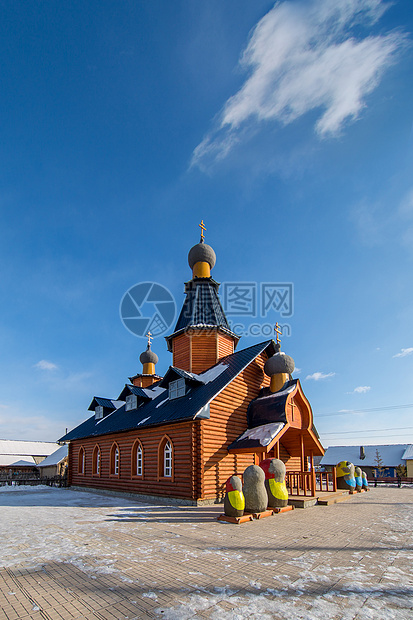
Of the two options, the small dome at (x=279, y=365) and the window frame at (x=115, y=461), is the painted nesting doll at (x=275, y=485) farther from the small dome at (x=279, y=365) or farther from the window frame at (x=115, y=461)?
the window frame at (x=115, y=461)

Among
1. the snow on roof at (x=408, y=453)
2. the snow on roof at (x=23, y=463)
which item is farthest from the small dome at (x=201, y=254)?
the snow on roof at (x=23, y=463)

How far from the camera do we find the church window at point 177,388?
1877 cm

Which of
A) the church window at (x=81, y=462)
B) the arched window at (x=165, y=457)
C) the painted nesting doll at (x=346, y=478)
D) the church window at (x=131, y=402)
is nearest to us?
the arched window at (x=165, y=457)

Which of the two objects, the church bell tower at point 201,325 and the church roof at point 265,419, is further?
the church bell tower at point 201,325

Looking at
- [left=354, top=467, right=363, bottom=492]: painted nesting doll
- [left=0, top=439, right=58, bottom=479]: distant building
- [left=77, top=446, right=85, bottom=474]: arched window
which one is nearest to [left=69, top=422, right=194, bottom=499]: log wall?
[left=77, top=446, right=85, bottom=474]: arched window

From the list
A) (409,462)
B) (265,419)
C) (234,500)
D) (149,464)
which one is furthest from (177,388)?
(409,462)

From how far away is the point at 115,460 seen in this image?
21828 millimetres

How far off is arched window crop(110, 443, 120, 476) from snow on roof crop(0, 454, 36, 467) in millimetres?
28675

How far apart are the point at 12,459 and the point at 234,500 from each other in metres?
42.5

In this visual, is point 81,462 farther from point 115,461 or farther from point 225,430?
point 225,430

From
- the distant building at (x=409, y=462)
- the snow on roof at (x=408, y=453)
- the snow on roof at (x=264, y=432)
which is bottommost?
the distant building at (x=409, y=462)

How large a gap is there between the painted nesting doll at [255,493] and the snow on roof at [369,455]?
35.4 metres

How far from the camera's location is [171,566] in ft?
21.7

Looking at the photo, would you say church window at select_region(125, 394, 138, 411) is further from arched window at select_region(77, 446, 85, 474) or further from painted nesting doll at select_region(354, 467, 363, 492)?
painted nesting doll at select_region(354, 467, 363, 492)
